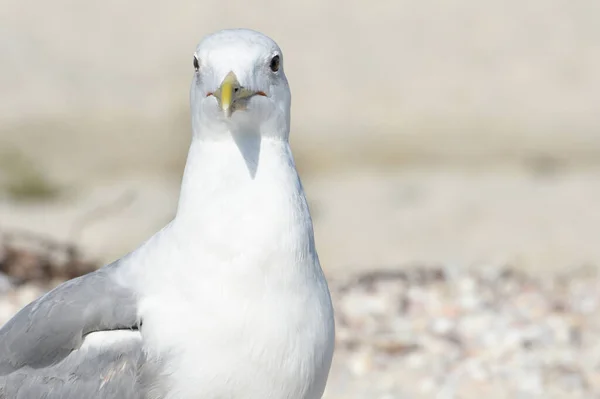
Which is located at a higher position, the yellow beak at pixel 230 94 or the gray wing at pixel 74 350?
the yellow beak at pixel 230 94

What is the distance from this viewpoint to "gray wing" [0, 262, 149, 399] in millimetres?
2822

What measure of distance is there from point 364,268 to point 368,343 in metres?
2.00

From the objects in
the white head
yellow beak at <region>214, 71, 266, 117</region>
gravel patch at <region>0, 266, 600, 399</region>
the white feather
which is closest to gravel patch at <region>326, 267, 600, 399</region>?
gravel patch at <region>0, 266, 600, 399</region>

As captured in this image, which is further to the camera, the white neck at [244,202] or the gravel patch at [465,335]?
the gravel patch at [465,335]

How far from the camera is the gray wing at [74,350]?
282 centimetres

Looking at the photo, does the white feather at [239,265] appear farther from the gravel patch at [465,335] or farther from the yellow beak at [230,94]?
the gravel patch at [465,335]

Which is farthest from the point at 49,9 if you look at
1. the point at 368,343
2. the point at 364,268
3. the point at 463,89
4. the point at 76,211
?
the point at 368,343

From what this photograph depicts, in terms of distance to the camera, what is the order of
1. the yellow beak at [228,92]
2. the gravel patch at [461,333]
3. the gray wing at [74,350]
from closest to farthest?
the yellow beak at [228,92] < the gray wing at [74,350] < the gravel patch at [461,333]

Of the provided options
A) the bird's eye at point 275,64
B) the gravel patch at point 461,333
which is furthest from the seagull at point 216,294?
the gravel patch at point 461,333

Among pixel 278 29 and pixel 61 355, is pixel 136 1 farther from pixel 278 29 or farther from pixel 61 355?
pixel 61 355

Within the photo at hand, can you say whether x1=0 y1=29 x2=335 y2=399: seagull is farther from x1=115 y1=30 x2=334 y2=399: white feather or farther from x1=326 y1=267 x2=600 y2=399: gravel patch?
x1=326 y1=267 x2=600 y2=399: gravel patch

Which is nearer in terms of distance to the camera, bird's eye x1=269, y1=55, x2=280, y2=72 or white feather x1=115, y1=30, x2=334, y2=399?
white feather x1=115, y1=30, x2=334, y2=399

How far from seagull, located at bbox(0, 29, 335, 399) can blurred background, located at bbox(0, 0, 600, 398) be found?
1.72 metres

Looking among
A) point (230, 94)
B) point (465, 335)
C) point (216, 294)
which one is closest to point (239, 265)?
point (216, 294)
